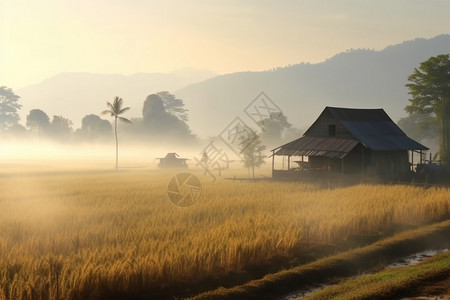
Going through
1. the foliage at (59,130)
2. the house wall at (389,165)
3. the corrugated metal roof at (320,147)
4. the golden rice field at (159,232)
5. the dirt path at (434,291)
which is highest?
the foliage at (59,130)

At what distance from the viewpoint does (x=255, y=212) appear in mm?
23781

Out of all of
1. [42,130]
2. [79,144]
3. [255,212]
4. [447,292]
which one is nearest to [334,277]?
[447,292]

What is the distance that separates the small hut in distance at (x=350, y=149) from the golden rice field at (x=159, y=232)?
31.9 ft

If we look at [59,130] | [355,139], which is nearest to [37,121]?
[59,130]

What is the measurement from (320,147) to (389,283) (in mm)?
31417

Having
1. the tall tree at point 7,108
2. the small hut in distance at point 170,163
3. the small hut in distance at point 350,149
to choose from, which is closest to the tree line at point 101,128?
the tall tree at point 7,108

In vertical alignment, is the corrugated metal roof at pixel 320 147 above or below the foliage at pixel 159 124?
below

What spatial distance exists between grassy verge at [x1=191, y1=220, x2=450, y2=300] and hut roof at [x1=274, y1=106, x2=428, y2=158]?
20.8m

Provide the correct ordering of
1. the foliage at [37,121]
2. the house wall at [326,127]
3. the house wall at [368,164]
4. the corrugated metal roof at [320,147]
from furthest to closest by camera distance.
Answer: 1. the foliage at [37,121]
2. the house wall at [326,127]
3. the house wall at [368,164]
4. the corrugated metal roof at [320,147]

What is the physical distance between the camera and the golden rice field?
12.0m

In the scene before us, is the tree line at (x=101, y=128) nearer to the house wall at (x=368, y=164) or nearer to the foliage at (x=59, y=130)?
the foliage at (x=59, y=130)

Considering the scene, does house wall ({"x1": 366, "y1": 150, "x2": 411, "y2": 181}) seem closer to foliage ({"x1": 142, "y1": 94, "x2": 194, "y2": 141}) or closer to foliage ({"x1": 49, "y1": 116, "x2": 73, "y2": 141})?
foliage ({"x1": 142, "y1": 94, "x2": 194, "y2": 141})

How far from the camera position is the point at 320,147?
144ft

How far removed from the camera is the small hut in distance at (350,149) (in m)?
42.7
